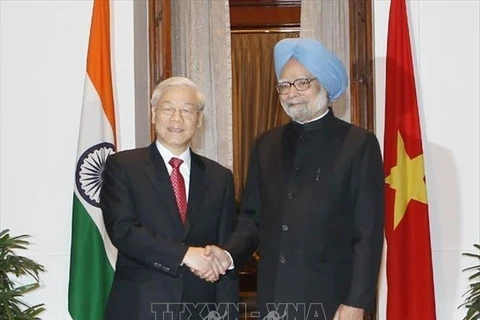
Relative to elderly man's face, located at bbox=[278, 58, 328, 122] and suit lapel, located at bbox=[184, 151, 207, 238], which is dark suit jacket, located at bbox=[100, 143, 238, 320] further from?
elderly man's face, located at bbox=[278, 58, 328, 122]

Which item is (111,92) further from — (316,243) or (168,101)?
(316,243)

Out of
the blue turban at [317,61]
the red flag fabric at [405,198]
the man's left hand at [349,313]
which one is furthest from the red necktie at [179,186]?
the red flag fabric at [405,198]

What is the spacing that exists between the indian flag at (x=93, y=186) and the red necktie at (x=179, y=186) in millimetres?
1289

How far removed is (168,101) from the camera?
2.95 m

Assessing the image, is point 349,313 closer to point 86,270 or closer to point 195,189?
point 195,189

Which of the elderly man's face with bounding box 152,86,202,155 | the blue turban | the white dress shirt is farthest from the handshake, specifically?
the blue turban

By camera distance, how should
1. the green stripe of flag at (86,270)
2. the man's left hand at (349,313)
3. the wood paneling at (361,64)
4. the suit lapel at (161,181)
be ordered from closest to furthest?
the man's left hand at (349,313), the suit lapel at (161,181), the green stripe of flag at (86,270), the wood paneling at (361,64)

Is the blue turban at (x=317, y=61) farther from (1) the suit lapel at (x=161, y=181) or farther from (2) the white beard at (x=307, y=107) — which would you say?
Answer: (1) the suit lapel at (x=161, y=181)

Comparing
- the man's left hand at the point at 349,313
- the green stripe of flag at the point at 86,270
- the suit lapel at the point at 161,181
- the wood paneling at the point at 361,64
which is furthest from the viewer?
the wood paneling at the point at 361,64

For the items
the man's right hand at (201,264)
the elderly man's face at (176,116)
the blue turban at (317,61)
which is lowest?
the man's right hand at (201,264)

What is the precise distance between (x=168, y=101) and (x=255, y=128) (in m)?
2.67

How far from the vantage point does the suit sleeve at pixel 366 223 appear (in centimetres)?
271

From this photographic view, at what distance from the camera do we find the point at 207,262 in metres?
2.80

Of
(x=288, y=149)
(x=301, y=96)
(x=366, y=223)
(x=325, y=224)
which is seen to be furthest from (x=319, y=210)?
(x=301, y=96)
